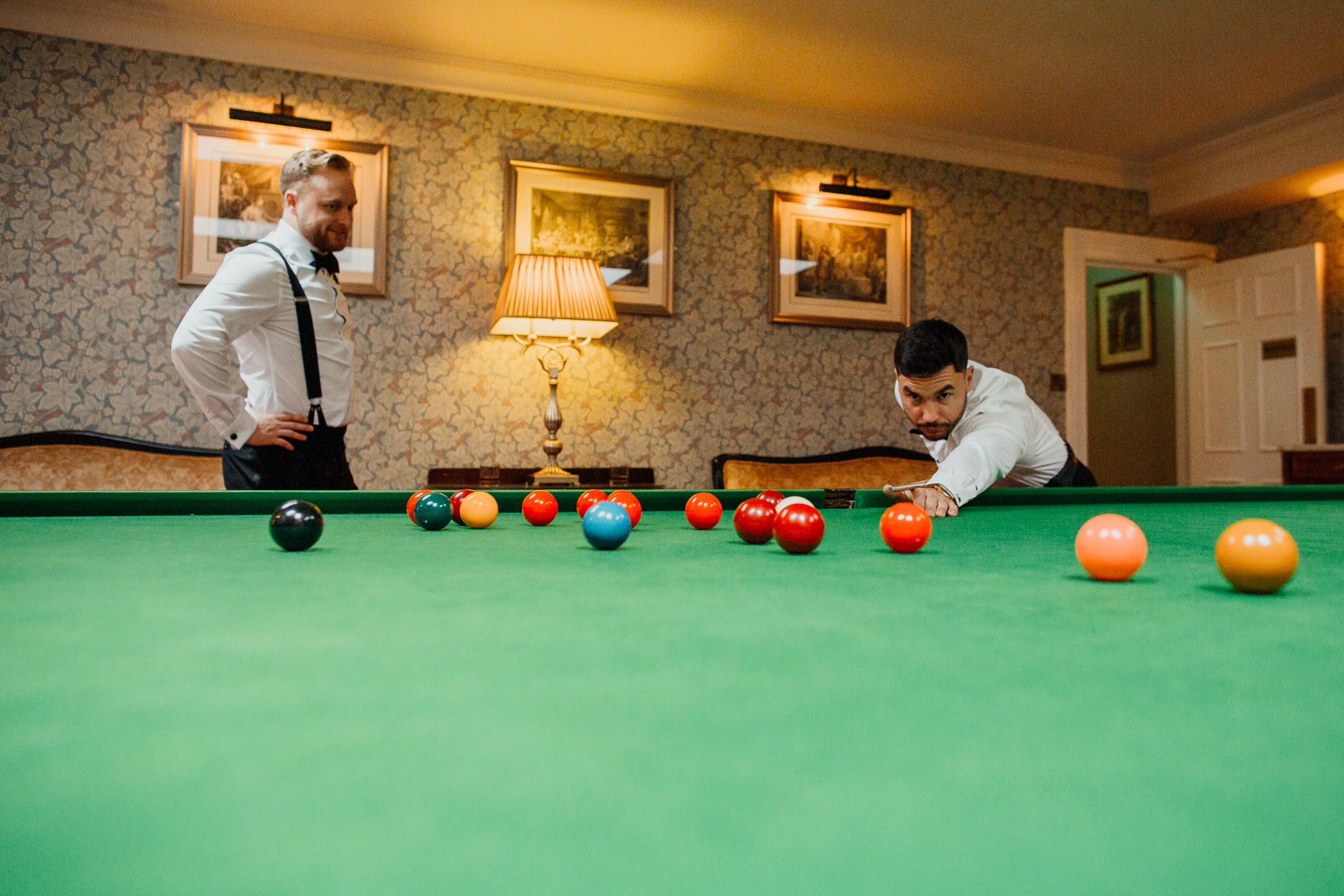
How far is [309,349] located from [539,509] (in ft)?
4.42

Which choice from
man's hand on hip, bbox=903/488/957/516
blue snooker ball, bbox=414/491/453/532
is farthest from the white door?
blue snooker ball, bbox=414/491/453/532

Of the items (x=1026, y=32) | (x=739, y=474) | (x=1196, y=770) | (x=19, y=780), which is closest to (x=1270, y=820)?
(x=1196, y=770)

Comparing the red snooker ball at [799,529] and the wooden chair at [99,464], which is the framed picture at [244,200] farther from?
the red snooker ball at [799,529]

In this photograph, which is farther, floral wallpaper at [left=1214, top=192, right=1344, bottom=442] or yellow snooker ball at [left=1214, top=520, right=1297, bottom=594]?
floral wallpaper at [left=1214, top=192, right=1344, bottom=442]

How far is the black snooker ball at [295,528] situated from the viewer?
1100mm

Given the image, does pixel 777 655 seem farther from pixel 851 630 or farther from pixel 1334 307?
pixel 1334 307

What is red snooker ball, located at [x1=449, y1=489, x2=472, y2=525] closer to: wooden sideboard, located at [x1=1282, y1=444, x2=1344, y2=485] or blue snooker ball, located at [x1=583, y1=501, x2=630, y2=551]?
blue snooker ball, located at [x1=583, y1=501, x2=630, y2=551]

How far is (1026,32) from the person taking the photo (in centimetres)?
387

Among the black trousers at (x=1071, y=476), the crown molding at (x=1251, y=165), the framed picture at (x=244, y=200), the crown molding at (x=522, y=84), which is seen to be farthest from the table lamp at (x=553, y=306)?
the crown molding at (x=1251, y=165)

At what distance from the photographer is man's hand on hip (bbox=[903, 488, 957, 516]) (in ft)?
5.98

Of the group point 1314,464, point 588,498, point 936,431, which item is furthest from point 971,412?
point 1314,464

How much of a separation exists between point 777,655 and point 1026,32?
4267mm

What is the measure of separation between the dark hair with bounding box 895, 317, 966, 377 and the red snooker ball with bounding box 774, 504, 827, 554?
5.11 feet

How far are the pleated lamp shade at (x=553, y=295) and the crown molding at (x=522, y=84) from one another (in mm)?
1180
